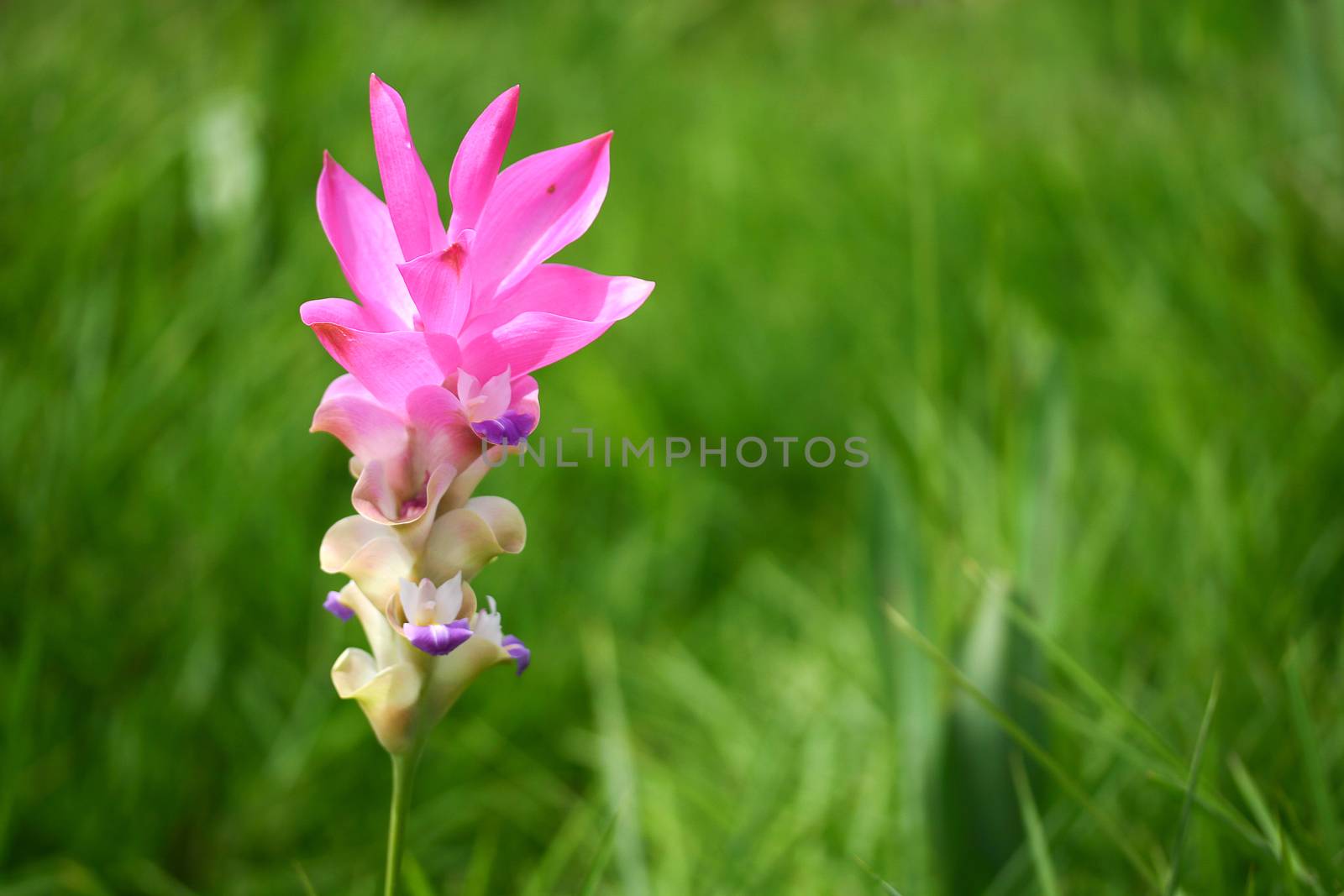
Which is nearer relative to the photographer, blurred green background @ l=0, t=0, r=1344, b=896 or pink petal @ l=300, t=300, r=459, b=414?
pink petal @ l=300, t=300, r=459, b=414

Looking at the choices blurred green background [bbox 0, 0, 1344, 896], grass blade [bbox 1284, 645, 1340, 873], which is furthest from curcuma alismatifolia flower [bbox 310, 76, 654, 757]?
grass blade [bbox 1284, 645, 1340, 873]

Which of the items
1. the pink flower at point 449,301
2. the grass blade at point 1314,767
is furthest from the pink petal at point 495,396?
the grass blade at point 1314,767

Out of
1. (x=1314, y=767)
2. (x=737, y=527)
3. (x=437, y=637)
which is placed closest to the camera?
(x=437, y=637)

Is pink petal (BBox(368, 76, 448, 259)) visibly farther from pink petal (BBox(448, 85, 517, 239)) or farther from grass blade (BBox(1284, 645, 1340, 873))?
grass blade (BBox(1284, 645, 1340, 873))

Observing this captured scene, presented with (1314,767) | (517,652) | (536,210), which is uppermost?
(536,210)

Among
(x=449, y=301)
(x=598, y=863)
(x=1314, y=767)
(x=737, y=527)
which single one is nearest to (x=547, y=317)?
(x=449, y=301)

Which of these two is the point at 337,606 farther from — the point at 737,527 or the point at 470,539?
the point at 737,527

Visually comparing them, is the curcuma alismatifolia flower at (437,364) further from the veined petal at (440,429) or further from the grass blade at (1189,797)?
the grass blade at (1189,797)
